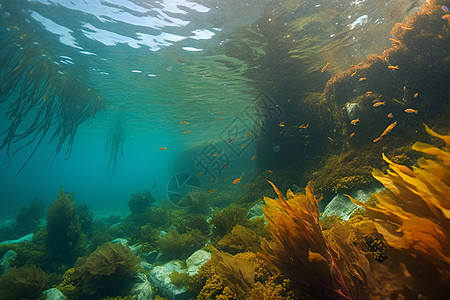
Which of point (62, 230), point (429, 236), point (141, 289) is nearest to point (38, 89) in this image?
point (62, 230)

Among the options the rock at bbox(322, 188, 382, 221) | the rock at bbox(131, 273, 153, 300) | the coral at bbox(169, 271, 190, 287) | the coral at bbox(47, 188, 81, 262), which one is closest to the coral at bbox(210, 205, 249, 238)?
the coral at bbox(169, 271, 190, 287)

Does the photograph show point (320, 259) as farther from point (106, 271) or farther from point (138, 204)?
point (138, 204)

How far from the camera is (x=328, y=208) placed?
5.25 meters

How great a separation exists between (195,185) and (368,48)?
66.4ft

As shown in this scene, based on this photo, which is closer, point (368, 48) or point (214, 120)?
point (368, 48)

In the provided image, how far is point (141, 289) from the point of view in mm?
4875

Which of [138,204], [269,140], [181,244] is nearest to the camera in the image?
[181,244]

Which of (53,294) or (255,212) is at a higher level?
(255,212)

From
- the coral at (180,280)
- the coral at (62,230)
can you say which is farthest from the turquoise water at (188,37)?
the coral at (180,280)

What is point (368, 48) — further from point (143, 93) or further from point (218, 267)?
point (143, 93)

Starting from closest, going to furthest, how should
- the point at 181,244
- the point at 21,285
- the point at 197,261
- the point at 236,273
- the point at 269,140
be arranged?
the point at 236,273 < the point at 21,285 < the point at 197,261 < the point at 181,244 < the point at 269,140

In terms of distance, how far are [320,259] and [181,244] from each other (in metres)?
5.85

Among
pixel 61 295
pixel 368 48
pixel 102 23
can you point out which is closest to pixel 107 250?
pixel 61 295

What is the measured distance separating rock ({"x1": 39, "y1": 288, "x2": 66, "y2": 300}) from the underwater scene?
0.09m
